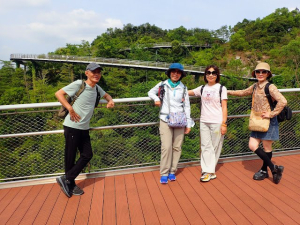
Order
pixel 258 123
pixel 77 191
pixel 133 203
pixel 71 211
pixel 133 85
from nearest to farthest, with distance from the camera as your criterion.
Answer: pixel 71 211 < pixel 133 203 < pixel 77 191 < pixel 258 123 < pixel 133 85

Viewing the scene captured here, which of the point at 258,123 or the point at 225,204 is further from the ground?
the point at 258,123

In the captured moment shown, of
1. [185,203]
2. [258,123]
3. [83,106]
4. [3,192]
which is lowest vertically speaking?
[3,192]

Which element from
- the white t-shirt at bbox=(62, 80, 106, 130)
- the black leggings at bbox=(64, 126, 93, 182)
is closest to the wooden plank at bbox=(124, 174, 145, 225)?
the black leggings at bbox=(64, 126, 93, 182)

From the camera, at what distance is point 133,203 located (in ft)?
7.88

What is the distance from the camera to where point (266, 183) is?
2.77m

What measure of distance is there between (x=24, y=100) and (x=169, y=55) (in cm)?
3726

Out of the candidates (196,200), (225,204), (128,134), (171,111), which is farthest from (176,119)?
(128,134)

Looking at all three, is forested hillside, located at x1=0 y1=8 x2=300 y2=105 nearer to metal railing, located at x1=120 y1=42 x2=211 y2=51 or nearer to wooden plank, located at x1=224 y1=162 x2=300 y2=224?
metal railing, located at x1=120 y1=42 x2=211 y2=51

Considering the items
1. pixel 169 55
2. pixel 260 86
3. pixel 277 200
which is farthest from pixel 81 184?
pixel 169 55

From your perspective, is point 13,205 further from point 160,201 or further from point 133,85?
point 133,85

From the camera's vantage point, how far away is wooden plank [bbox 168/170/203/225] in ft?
6.90

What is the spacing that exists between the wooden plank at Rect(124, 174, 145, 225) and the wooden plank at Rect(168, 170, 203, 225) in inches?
17.8

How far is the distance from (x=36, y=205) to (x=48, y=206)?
155mm

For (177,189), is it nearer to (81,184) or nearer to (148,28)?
(81,184)
